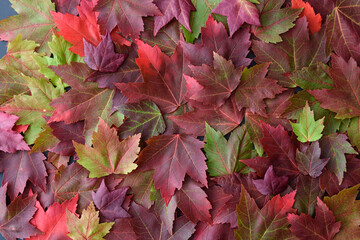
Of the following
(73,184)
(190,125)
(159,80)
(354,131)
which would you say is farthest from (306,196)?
(73,184)

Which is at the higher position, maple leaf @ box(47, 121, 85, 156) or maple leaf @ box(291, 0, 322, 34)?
maple leaf @ box(291, 0, 322, 34)

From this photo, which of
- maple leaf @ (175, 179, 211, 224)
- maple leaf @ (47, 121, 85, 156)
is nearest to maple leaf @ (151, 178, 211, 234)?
maple leaf @ (175, 179, 211, 224)

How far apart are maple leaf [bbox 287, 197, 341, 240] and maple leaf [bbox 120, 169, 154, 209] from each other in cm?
29

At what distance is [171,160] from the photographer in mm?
678

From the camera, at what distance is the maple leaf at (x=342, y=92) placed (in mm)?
635

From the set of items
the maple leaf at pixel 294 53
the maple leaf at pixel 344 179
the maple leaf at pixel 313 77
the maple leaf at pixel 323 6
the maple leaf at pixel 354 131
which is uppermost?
the maple leaf at pixel 323 6

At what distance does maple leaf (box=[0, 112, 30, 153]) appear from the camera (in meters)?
0.74

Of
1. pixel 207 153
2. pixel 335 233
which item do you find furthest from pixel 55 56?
pixel 335 233

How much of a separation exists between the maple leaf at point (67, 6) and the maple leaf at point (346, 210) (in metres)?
0.68

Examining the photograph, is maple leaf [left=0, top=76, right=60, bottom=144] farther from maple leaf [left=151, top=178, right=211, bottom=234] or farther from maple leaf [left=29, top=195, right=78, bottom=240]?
maple leaf [left=151, top=178, right=211, bottom=234]

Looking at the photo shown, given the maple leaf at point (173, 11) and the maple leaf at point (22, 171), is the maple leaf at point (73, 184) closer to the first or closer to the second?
the maple leaf at point (22, 171)

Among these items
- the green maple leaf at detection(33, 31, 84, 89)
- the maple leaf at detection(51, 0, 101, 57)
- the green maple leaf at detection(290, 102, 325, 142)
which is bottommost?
the green maple leaf at detection(290, 102, 325, 142)

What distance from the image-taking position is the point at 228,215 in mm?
665

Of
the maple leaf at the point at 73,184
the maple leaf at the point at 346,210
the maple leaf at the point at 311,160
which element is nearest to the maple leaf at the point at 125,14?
the maple leaf at the point at 73,184
